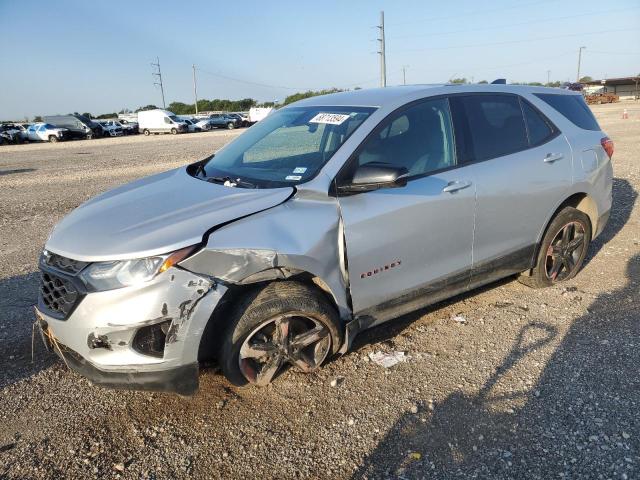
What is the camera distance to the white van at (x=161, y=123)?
43.8 metres

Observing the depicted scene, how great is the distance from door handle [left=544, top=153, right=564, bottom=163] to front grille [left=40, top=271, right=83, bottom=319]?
3.54 meters

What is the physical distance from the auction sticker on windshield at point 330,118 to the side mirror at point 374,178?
1.96 feet

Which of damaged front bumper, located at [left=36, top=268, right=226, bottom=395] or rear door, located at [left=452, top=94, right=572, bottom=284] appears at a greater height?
rear door, located at [left=452, top=94, right=572, bottom=284]

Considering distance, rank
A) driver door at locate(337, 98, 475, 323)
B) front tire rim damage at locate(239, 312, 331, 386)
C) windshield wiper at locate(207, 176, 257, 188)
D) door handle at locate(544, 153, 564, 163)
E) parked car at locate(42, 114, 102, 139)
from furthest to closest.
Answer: parked car at locate(42, 114, 102, 139) → door handle at locate(544, 153, 564, 163) → windshield wiper at locate(207, 176, 257, 188) → driver door at locate(337, 98, 475, 323) → front tire rim damage at locate(239, 312, 331, 386)

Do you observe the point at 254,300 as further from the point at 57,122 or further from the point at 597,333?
Result: the point at 57,122

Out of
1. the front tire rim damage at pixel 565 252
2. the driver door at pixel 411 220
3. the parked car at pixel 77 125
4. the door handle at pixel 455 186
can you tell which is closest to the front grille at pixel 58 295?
the driver door at pixel 411 220

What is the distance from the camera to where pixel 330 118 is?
3520 mm

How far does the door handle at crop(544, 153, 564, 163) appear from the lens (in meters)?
3.99

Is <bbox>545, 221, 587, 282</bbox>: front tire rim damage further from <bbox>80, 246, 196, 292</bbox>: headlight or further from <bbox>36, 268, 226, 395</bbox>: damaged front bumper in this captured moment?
<bbox>80, 246, 196, 292</bbox>: headlight

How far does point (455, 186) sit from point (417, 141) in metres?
0.41

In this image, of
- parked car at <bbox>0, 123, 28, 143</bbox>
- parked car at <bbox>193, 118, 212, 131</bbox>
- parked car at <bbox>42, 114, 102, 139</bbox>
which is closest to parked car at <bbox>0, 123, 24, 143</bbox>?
parked car at <bbox>0, 123, 28, 143</bbox>

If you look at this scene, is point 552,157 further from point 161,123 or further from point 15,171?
point 161,123

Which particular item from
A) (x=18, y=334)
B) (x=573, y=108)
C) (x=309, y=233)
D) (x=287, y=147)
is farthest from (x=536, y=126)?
(x=18, y=334)

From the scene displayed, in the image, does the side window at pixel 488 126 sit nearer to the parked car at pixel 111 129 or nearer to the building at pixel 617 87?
the parked car at pixel 111 129
